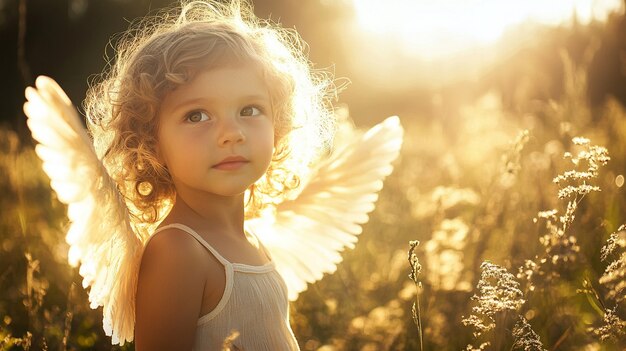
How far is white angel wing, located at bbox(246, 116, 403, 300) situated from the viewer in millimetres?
2539

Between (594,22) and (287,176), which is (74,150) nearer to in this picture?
(287,176)

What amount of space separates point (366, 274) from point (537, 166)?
93 cm

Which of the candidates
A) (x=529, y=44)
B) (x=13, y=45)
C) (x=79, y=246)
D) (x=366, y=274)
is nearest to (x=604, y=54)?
(x=529, y=44)

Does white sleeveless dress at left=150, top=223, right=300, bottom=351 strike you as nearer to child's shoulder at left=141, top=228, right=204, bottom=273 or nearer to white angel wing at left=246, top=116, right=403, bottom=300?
child's shoulder at left=141, top=228, right=204, bottom=273

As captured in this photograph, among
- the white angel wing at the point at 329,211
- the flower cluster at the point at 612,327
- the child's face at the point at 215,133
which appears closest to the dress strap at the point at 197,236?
the child's face at the point at 215,133

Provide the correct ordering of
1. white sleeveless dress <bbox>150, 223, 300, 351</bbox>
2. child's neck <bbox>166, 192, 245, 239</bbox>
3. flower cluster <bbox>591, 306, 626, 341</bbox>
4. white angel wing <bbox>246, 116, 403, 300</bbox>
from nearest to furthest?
flower cluster <bbox>591, 306, 626, 341</bbox> → white sleeveless dress <bbox>150, 223, 300, 351</bbox> → child's neck <bbox>166, 192, 245, 239</bbox> → white angel wing <bbox>246, 116, 403, 300</bbox>

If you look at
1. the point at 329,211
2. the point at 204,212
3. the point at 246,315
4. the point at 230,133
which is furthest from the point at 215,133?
the point at 329,211

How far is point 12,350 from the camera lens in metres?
2.57

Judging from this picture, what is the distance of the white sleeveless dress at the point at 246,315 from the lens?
1.86 m

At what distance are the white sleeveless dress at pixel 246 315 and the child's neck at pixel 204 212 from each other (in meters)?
0.09

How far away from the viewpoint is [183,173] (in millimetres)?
1944

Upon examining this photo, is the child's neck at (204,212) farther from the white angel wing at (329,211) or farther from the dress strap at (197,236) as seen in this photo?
the white angel wing at (329,211)

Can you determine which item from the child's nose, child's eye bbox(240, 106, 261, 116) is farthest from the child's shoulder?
child's eye bbox(240, 106, 261, 116)

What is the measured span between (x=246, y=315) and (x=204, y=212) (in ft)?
1.01
